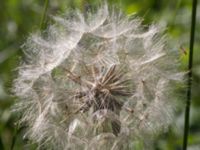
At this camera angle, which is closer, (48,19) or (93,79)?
(93,79)

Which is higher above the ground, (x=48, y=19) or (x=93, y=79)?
(x=48, y=19)

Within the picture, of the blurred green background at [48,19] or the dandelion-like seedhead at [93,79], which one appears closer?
the dandelion-like seedhead at [93,79]

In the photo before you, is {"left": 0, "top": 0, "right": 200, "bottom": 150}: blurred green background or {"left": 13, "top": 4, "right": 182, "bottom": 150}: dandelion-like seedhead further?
{"left": 0, "top": 0, "right": 200, "bottom": 150}: blurred green background

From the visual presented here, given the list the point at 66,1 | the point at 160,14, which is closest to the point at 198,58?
the point at 160,14

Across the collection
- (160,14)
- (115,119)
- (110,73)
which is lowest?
(115,119)

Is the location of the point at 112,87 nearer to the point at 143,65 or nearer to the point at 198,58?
the point at 143,65
